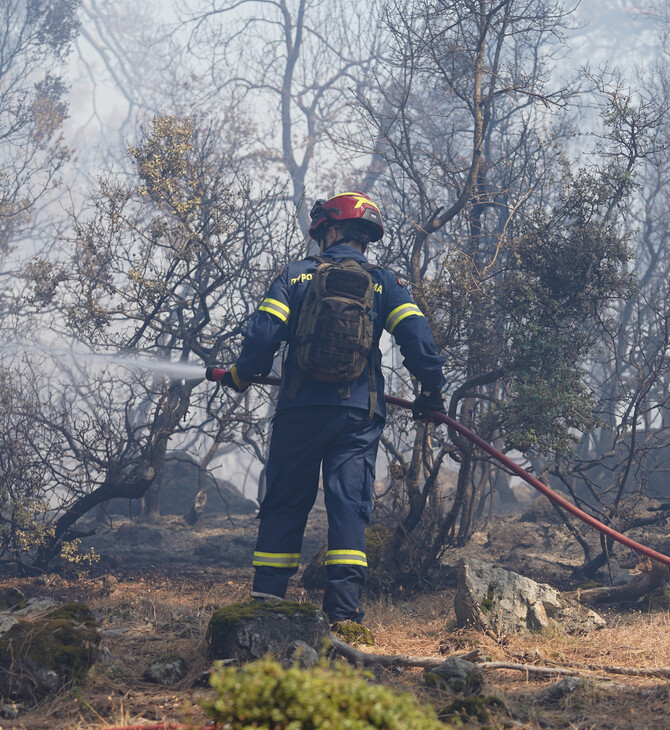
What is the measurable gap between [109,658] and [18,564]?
12.0 feet

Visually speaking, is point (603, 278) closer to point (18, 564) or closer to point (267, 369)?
point (267, 369)

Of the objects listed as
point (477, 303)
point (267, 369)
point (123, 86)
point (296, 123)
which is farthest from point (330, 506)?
point (123, 86)

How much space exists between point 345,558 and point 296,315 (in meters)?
1.54

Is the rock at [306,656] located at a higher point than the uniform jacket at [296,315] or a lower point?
lower

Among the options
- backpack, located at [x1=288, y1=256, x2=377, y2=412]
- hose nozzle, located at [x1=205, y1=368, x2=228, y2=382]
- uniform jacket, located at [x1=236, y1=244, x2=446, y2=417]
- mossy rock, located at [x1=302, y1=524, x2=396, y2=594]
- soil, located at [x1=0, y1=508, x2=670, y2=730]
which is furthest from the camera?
mossy rock, located at [x1=302, y1=524, x2=396, y2=594]

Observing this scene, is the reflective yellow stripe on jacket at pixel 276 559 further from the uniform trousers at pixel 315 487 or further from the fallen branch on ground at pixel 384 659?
the fallen branch on ground at pixel 384 659

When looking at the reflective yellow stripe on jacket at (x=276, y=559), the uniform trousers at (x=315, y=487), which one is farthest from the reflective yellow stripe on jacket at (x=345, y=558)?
the reflective yellow stripe on jacket at (x=276, y=559)

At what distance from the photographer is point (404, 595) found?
558cm

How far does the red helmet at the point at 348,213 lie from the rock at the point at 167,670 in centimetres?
291

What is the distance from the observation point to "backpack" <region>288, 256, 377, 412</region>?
422 cm

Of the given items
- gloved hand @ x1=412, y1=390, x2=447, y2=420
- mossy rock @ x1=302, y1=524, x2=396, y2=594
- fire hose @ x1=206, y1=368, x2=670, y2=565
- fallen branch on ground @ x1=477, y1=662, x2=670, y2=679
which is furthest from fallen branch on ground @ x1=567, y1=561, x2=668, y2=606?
gloved hand @ x1=412, y1=390, x2=447, y2=420

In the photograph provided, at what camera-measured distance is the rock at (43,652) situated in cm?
273

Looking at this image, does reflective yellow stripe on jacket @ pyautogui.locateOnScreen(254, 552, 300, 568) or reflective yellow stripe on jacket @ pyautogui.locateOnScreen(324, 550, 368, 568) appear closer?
reflective yellow stripe on jacket @ pyautogui.locateOnScreen(324, 550, 368, 568)

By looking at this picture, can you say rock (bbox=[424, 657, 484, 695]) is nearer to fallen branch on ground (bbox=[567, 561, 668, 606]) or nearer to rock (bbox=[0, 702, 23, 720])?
rock (bbox=[0, 702, 23, 720])
